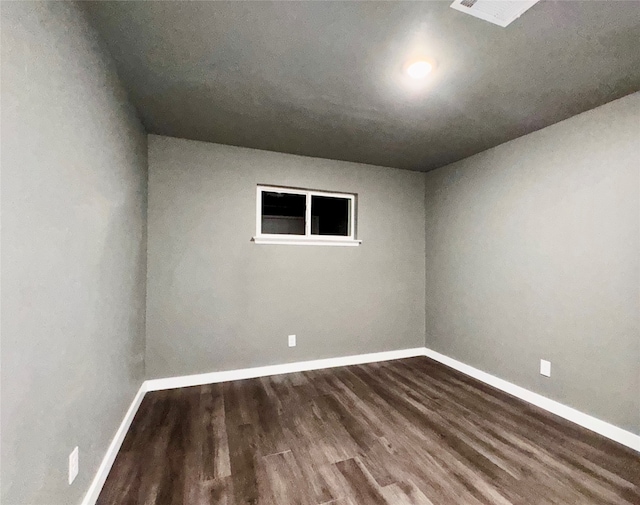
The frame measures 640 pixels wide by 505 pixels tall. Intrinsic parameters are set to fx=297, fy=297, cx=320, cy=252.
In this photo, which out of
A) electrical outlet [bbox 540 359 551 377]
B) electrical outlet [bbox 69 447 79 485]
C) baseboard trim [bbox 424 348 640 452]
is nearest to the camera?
electrical outlet [bbox 69 447 79 485]

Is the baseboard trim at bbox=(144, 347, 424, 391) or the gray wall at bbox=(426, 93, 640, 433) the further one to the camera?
the baseboard trim at bbox=(144, 347, 424, 391)

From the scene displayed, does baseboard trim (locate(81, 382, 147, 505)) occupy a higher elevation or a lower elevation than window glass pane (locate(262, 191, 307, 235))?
lower

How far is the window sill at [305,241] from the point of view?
3.19 metres

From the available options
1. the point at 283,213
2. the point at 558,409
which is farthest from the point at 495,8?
the point at 558,409

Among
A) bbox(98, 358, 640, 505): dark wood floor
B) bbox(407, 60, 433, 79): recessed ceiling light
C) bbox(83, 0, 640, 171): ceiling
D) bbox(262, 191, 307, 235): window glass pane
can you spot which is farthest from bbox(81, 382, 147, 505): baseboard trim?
bbox(407, 60, 433, 79): recessed ceiling light

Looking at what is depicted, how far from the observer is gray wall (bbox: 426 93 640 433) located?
2076mm

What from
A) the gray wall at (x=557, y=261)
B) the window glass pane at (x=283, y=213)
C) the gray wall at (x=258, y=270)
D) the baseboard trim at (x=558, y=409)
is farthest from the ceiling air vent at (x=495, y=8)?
the baseboard trim at (x=558, y=409)

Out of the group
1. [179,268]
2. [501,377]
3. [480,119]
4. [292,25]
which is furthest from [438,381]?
[292,25]

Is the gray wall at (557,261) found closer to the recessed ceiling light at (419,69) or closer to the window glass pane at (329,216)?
the window glass pane at (329,216)

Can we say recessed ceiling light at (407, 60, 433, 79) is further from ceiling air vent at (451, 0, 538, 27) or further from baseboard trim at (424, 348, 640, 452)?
baseboard trim at (424, 348, 640, 452)

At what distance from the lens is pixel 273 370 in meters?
3.20

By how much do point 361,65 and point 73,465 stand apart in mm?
2457

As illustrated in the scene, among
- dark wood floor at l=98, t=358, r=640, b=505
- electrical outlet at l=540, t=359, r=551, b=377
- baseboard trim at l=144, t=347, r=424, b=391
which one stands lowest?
dark wood floor at l=98, t=358, r=640, b=505

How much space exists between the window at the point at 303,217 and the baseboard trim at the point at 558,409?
1.90m
